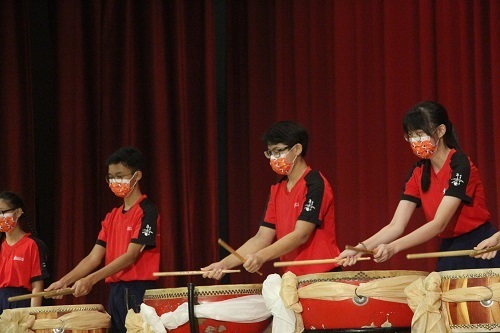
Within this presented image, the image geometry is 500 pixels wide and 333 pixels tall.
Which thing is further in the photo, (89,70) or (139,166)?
(89,70)

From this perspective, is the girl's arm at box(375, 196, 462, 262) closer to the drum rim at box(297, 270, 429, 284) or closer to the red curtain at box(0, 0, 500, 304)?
the drum rim at box(297, 270, 429, 284)

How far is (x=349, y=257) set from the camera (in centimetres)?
347

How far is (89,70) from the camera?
19.6ft

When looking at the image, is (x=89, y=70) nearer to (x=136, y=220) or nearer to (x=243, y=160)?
(x=243, y=160)

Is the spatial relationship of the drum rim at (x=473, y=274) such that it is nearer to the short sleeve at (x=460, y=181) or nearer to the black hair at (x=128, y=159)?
the short sleeve at (x=460, y=181)

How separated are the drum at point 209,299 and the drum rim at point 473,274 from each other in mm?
769

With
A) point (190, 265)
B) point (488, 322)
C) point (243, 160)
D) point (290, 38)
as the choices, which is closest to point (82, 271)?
point (190, 265)

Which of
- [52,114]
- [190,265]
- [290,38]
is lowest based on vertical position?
[190,265]

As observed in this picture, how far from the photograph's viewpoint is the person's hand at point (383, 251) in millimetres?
→ 3385

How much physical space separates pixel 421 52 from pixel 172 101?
1661mm

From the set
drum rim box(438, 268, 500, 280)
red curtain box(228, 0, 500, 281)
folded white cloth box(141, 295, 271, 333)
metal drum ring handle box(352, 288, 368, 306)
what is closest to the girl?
red curtain box(228, 0, 500, 281)

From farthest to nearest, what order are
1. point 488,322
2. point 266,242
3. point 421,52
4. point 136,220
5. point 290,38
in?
point 290,38 → point 421,52 → point 136,220 → point 266,242 → point 488,322

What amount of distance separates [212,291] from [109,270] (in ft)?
3.93

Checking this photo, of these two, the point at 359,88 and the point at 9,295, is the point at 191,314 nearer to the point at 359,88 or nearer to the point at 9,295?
the point at 9,295
